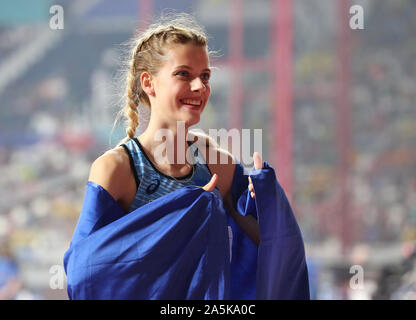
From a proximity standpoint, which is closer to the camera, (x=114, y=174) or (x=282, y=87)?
(x=114, y=174)

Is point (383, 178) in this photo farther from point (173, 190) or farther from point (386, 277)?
point (173, 190)

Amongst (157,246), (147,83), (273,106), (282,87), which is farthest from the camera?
(273,106)

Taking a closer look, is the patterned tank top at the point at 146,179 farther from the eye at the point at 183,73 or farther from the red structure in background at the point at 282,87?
the red structure in background at the point at 282,87

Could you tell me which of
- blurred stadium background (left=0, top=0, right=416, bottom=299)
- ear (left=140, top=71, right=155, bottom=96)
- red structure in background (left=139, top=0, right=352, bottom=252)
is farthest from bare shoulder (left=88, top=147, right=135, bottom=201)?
blurred stadium background (left=0, top=0, right=416, bottom=299)

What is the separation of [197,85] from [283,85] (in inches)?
134

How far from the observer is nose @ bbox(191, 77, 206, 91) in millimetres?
845

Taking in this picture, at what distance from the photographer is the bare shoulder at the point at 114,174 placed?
2.65ft

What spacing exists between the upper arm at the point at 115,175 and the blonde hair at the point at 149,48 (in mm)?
73

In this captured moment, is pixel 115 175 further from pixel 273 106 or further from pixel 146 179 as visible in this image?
pixel 273 106

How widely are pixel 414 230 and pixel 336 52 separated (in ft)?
4.83

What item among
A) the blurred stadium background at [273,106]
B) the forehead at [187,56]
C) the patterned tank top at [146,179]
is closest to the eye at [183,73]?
the forehead at [187,56]

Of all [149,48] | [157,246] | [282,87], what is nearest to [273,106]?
[282,87]

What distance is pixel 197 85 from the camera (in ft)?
2.78
